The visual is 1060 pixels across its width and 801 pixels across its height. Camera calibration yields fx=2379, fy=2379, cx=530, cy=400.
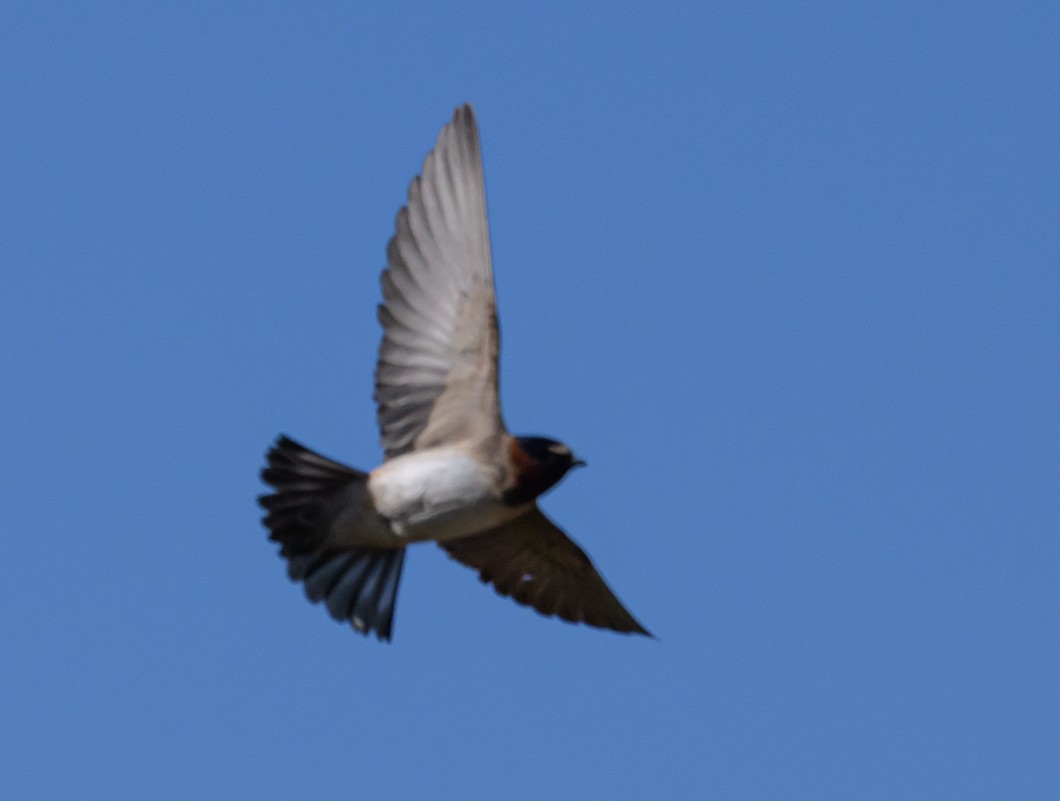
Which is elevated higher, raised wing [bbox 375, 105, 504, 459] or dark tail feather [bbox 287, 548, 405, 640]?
raised wing [bbox 375, 105, 504, 459]

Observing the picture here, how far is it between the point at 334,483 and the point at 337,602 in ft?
2.87

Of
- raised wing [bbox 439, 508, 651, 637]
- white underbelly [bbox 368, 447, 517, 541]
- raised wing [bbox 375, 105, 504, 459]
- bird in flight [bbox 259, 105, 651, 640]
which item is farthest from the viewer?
raised wing [bbox 439, 508, 651, 637]

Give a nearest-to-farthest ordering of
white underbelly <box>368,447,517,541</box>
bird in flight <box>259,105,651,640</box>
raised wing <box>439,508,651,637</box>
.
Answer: white underbelly <box>368,447,517,541</box>, bird in flight <box>259,105,651,640</box>, raised wing <box>439,508,651,637</box>

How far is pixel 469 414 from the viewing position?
45.9 ft

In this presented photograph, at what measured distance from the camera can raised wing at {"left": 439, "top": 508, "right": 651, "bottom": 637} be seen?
1506 centimetres

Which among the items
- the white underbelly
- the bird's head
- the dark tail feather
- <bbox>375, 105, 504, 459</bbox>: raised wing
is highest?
<bbox>375, 105, 504, 459</bbox>: raised wing

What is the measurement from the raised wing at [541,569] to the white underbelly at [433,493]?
4.02ft

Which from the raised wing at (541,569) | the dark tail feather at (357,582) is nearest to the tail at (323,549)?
the dark tail feather at (357,582)

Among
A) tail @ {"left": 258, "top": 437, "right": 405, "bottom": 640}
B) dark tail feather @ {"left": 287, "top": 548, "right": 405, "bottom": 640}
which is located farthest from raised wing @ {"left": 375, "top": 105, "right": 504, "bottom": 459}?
dark tail feather @ {"left": 287, "top": 548, "right": 405, "bottom": 640}

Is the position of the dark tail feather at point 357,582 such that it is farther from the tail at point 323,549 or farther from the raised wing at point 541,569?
the raised wing at point 541,569

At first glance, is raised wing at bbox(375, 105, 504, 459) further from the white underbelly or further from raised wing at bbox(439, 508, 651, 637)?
raised wing at bbox(439, 508, 651, 637)

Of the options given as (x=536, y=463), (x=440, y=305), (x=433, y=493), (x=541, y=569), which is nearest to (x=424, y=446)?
(x=433, y=493)

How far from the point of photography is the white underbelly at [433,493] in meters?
13.6

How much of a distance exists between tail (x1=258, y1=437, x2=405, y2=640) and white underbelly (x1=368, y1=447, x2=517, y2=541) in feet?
0.60
